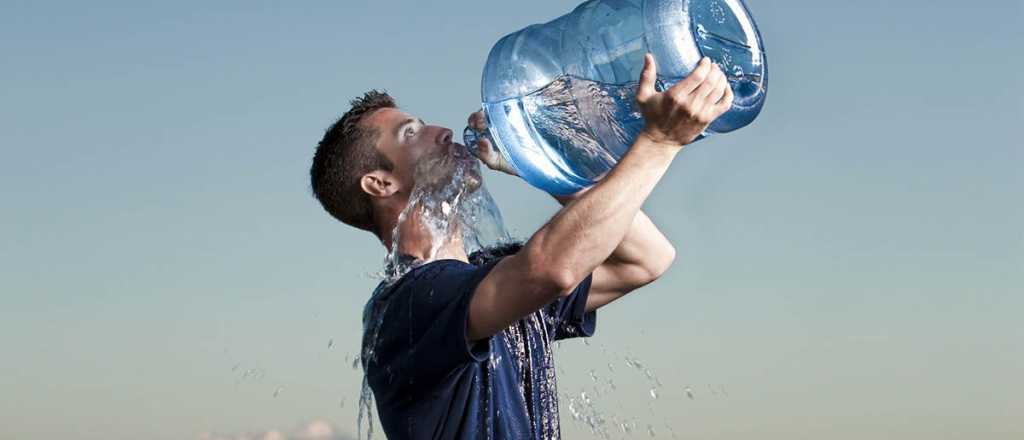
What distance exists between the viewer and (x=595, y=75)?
4238mm

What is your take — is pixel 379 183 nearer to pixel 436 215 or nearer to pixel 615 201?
pixel 436 215

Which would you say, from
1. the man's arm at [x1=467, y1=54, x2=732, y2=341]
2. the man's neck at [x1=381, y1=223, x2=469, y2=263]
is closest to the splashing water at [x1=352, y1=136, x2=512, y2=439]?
the man's neck at [x1=381, y1=223, x2=469, y2=263]

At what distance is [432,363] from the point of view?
3.91 metres

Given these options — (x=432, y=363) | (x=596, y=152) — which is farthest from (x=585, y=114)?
(x=432, y=363)

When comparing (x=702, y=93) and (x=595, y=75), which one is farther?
(x=595, y=75)

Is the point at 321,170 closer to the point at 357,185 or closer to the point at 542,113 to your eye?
the point at 357,185

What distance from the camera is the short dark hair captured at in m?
4.66

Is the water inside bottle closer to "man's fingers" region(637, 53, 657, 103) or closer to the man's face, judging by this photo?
the man's face

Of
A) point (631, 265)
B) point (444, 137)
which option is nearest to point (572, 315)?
point (631, 265)

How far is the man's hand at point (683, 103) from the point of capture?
3432 mm

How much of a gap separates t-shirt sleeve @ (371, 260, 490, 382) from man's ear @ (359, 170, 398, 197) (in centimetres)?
55

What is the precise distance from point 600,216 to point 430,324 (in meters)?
0.67

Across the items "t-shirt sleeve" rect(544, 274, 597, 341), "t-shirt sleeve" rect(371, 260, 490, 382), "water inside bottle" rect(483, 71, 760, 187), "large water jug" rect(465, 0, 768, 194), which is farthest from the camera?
"t-shirt sleeve" rect(544, 274, 597, 341)

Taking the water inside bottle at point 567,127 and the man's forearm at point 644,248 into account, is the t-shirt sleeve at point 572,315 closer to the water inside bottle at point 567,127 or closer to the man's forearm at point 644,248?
the man's forearm at point 644,248
